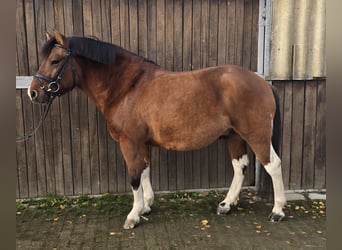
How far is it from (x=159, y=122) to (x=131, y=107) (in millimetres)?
309

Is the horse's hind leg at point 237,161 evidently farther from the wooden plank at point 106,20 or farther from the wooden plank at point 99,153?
the wooden plank at point 106,20

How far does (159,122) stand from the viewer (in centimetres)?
317

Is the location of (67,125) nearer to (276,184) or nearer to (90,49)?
(90,49)

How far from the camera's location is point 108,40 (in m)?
3.73

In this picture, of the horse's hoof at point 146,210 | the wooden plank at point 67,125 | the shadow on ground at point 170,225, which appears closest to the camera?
the shadow on ground at point 170,225

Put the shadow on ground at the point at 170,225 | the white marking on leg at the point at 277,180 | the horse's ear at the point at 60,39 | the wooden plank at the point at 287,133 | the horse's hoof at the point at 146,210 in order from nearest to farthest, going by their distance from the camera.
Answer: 1. the shadow on ground at the point at 170,225
2. the horse's ear at the point at 60,39
3. the white marking on leg at the point at 277,180
4. the horse's hoof at the point at 146,210
5. the wooden plank at the point at 287,133

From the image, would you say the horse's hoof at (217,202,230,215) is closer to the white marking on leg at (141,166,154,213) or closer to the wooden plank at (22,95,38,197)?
the white marking on leg at (141,166,154,213)

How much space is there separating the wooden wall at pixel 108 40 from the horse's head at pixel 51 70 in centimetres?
70

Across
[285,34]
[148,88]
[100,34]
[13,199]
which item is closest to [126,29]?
[100,34]

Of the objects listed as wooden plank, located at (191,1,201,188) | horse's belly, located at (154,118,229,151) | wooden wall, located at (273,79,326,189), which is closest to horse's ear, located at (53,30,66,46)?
horse's belly, located at (154,118,229,151)

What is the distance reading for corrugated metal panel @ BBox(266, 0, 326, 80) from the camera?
3.73 m

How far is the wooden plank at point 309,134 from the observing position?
12.9 feet

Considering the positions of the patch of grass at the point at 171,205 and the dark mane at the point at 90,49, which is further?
the patch of grass at the point at 171,205

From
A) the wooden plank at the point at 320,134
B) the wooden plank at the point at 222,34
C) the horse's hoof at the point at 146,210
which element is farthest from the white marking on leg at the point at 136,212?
the wooden plank at the point at 320,134
